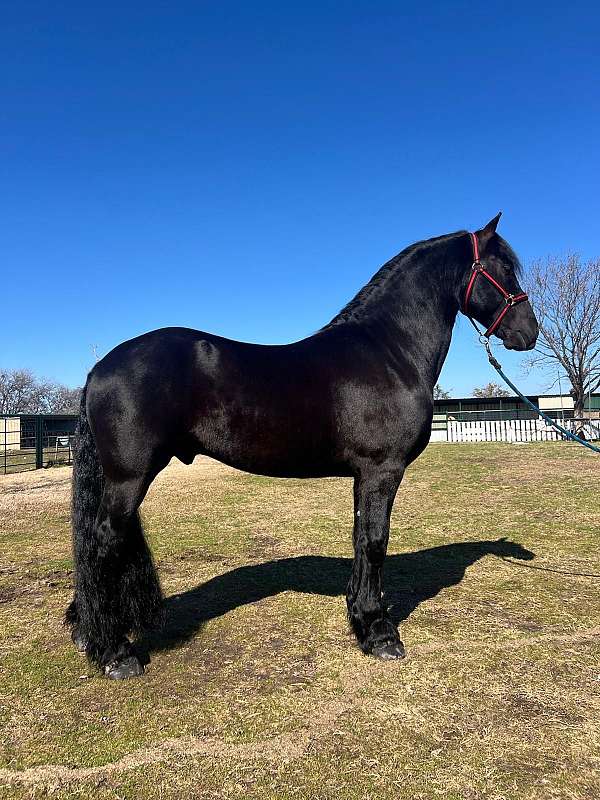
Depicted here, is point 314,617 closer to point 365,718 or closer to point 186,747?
point 365,718

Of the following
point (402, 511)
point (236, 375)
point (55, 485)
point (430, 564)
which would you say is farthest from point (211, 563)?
point (55, 485)

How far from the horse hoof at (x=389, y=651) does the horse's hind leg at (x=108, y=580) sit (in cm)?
170

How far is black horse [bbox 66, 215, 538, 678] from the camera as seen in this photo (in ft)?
11.9

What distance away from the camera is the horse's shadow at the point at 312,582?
4523 millimetres

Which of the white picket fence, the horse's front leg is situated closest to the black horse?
the horse's front leg

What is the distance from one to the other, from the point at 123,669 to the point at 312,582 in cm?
246

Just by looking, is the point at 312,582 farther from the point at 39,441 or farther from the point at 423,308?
the point at 39,441

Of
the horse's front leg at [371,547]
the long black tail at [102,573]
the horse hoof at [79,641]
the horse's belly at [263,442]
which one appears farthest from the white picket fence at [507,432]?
the horse hoof at [79,641]

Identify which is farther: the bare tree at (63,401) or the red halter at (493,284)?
the bare tree at (63,401)

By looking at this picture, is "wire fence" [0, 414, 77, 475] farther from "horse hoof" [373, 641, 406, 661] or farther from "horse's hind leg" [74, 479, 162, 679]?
"horse hoof" [373, 641, 406, 661]

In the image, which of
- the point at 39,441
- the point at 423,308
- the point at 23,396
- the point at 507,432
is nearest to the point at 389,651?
the point at 423,308

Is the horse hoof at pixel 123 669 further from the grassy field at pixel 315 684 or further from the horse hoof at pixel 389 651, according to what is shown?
the horse hoof at pixel 389 651

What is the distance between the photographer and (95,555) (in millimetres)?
3701

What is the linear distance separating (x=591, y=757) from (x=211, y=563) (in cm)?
474
